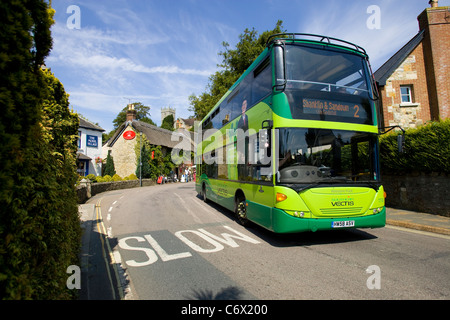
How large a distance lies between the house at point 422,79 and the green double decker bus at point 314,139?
10.7m

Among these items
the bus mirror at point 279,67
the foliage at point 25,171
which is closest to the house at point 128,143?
the bus mirror at point 279,67

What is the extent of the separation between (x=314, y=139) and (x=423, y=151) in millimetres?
5733

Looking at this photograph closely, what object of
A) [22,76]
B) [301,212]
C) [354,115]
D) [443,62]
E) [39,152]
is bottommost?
[301,212]

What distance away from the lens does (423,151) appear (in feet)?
27.8

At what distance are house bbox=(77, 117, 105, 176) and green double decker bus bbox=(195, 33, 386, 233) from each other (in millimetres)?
29066

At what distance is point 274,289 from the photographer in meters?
3.50

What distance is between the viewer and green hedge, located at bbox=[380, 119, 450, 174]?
7.88m

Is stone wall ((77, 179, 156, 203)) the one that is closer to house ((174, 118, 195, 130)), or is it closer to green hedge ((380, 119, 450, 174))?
green hedge ((380, 119, 450, 174))

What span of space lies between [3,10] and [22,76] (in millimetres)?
497

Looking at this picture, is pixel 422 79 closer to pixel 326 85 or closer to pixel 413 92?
pixel 413 92

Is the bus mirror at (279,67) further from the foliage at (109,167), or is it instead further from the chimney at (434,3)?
the foliage at (109,167)

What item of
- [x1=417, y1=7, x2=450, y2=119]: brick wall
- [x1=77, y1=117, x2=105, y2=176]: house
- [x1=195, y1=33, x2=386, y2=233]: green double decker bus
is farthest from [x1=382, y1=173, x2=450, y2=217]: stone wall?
[x1=77, y1=117, x2=105, y2=176]: house

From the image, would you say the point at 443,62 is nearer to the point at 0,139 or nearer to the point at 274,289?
the point at 274,289
